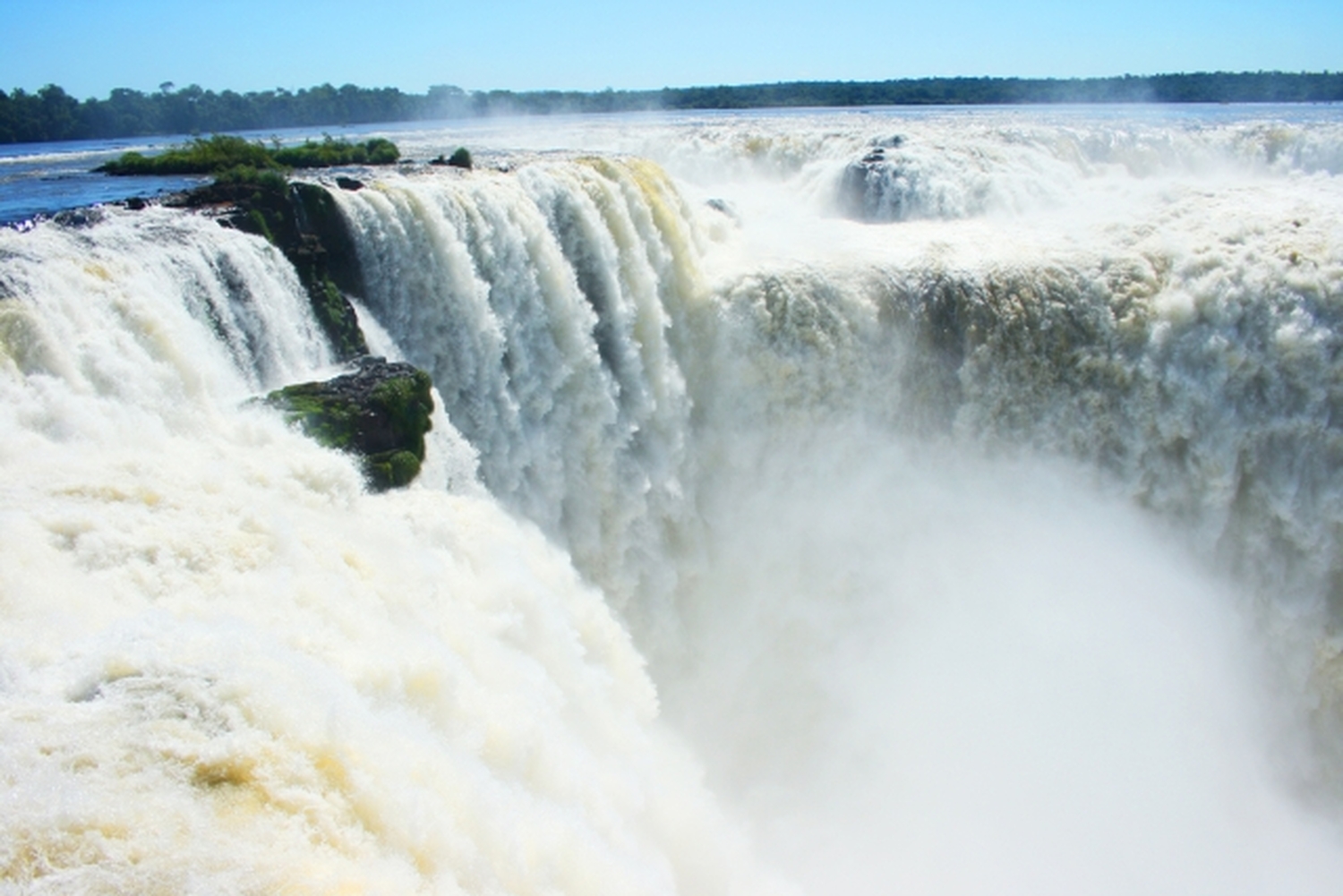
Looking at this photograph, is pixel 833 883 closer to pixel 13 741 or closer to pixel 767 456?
pixel 767 456

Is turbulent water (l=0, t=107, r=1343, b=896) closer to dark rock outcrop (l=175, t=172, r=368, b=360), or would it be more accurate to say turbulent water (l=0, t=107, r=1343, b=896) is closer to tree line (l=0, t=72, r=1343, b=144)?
dark rock outcrop (l=175, t=172, r=368, b=360)

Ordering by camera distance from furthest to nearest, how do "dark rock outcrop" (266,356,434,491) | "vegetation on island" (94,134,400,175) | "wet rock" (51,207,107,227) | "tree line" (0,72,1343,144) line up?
"tree line" (0,72,1343,144) → "vegetation on island" (94,134,400,175) → "wet rock" (51,207,107,227) → "dark rock outcrop" (266,356,434,491)

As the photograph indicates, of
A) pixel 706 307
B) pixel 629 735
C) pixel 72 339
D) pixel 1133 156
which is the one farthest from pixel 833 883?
pixel 1133 156

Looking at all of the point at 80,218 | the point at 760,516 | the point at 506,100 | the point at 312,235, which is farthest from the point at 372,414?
the point at 506,100

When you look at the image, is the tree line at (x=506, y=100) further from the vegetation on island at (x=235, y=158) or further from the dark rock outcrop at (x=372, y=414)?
the dark rock outcrop at (x=372, y=414)

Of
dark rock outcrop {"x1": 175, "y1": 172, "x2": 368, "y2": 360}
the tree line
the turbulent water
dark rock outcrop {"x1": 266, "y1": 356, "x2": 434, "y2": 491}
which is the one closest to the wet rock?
the turbulent water

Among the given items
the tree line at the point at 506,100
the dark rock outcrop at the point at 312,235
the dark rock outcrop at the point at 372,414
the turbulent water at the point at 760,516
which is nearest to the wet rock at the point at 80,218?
the turbulent water at the point at 760,516
